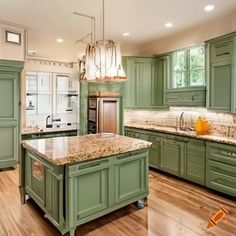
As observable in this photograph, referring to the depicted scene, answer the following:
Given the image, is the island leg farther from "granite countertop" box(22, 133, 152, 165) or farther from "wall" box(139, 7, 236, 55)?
"wall" box(139, 7, 236, 55)

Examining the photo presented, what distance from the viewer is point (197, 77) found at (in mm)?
4500

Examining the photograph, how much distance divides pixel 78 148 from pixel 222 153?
7.19 feet

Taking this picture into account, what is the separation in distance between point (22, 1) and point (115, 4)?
4.52ft

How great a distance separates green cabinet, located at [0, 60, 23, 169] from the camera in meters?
4.46

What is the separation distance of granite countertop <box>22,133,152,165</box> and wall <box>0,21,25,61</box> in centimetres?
237

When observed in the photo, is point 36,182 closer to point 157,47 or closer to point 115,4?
point 115,4

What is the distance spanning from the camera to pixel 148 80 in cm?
539

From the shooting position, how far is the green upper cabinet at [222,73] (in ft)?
11.6

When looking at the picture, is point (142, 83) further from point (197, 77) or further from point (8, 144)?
point (8, 144)

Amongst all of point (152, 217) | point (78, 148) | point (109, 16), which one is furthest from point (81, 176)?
point (109, 16)

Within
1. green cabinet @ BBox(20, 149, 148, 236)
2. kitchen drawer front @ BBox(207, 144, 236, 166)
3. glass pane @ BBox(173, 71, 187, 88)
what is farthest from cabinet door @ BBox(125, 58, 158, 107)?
green cabinet @ BBox(20, 149, 148, 236)

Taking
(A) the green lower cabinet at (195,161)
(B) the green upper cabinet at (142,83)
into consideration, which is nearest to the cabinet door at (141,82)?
(B) the green upper cabinet at (142,83)

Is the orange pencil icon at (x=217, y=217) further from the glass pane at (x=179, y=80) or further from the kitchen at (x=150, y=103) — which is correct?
the glass pane at (x=179, y=80)

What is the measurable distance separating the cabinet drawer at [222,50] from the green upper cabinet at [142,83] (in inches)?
63.5
